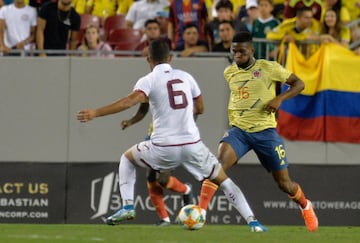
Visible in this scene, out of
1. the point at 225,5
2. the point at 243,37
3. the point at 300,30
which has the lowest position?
the point at 300,30

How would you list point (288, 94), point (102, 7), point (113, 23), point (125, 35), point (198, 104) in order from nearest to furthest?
point (198, 104)
point (288, 94)
point (125, 35)
point (113, 23)
point (102, 7)

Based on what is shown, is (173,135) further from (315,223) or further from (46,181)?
(46,181)

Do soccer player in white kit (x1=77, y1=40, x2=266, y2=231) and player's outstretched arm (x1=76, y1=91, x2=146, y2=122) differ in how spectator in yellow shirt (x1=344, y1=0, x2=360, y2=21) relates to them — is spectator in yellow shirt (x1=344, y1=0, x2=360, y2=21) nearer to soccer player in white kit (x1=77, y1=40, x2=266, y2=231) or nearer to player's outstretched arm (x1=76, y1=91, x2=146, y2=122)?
soccer player in white kit (x1=77, y1=40, x2=266, y2=231)

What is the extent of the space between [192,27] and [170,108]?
19.0 ft

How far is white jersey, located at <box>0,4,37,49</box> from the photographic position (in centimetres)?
1956

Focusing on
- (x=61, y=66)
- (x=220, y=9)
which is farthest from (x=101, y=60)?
(x=220, y=9)

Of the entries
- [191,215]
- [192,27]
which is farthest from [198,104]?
[192,27]

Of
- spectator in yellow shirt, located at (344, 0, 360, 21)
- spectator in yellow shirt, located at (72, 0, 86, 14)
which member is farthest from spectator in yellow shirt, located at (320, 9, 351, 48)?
spectator in yellow shirt, located at (72, 0, 86, 14)

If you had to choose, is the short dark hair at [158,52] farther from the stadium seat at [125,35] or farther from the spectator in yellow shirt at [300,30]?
the stadium seat at [125,35]

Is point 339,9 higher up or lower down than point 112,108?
higher up

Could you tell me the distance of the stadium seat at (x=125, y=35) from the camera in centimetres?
2011

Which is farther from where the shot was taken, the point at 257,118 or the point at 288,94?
the point at 257,118

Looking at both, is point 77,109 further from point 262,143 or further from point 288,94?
point 288,94

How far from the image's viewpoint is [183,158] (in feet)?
44.5
